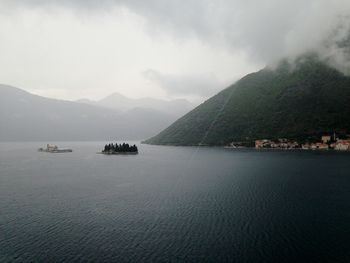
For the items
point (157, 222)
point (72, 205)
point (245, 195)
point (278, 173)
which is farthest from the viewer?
point (278, 173)

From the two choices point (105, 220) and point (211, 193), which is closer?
point (105, 220)

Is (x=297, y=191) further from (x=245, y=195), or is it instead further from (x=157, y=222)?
(x=157, y=222)

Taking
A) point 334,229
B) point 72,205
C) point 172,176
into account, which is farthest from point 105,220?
point 172,176

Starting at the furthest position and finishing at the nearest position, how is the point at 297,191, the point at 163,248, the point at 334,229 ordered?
the point at 297,191 < the point at 334,229 < the point at 163,248

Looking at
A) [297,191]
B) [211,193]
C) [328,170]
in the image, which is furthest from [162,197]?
[328,170]

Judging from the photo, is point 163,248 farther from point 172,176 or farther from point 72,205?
point 172,176

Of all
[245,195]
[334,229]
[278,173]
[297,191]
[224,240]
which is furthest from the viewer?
[278,173]
